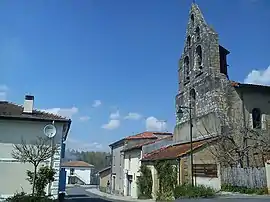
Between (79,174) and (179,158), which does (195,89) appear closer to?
(179,158)

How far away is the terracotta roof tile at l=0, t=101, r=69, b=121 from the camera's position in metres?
19.0

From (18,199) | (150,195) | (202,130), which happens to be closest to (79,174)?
(150,195)

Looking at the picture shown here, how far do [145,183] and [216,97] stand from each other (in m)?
10.8

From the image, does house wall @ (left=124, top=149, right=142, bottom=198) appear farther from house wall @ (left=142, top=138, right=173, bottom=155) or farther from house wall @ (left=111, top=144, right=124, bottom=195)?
house wall @ (left=111, top=144, right=124, bottom=195)

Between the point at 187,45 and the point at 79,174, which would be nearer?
the point at 187,45

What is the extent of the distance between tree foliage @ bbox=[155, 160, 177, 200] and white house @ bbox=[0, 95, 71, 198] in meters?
7.76

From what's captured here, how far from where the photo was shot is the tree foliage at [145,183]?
1102 inches

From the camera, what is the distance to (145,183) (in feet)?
93.7

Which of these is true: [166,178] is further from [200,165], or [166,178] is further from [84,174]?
[84,174]

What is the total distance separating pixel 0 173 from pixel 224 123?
1584 centimetres

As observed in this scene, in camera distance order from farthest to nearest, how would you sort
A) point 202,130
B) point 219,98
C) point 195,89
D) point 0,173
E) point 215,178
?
point 195,89
point 202,130
point 219,98
point 215,178
point 0,173

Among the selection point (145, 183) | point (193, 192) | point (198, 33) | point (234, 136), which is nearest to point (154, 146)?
point (145, 183)

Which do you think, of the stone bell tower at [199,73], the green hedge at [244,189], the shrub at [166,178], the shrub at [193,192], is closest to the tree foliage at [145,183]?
the shrub at [166,178]

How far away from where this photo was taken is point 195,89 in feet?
89.6
